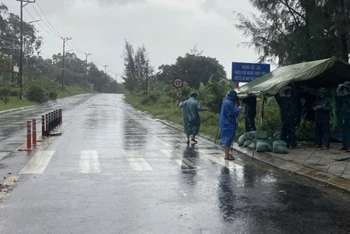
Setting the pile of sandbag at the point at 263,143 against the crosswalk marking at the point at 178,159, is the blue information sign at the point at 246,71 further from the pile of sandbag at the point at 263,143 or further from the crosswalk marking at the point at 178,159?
the crosswalk marking at the point at 178,159

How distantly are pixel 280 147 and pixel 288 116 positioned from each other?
1039mm

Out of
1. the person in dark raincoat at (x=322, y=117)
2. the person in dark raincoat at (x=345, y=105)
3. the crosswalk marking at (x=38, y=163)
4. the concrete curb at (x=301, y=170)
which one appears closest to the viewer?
the concrete curb at (x=301, y=170)

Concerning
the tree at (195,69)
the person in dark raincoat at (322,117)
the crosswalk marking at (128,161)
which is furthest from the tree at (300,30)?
the tree at (195,69)

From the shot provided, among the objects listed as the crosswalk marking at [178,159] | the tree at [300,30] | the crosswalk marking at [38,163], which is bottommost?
the crosswalk marking at [38,163]

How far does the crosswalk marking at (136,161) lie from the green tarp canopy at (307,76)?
3767 mm

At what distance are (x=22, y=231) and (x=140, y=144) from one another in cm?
834

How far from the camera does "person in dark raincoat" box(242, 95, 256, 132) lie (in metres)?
13.4

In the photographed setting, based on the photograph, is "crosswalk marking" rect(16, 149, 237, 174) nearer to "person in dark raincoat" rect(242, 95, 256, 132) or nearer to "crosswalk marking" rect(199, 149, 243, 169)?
Answer: "crosswalk marking" rect(199, 149, 243, 169)

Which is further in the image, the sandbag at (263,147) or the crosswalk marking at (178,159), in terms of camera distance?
the sandbag at (263,147)

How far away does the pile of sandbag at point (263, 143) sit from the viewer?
11.0 metres

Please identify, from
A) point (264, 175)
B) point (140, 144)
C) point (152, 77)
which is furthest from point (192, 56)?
point (264, 175)

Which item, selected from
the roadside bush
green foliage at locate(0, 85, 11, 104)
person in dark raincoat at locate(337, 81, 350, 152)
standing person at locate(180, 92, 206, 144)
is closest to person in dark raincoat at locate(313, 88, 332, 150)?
person in dark raincoat at locate(337, 81, 350, 152)

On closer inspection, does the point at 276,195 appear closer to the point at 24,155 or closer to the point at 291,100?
the point at 291,100

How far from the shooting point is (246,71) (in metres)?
15.0
